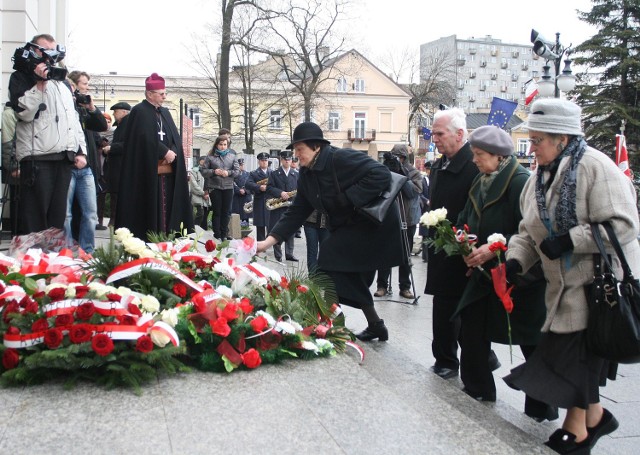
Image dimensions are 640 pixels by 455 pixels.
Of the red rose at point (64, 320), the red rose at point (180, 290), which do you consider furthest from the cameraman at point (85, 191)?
the red rose at point (64, 320)

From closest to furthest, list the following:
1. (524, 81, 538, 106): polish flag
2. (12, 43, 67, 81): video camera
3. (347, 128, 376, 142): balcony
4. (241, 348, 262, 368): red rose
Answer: (241, 348, 262, 368): red rose < (12, 43, 67, 81): video camera < (524, 81, 538, 106): polish flag < (347, 128, 376, 142): balcony

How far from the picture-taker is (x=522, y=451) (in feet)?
11.0

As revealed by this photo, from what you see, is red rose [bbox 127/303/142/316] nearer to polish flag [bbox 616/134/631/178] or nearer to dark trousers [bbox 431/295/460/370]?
dark trousers [bbox 431/295/460/370]

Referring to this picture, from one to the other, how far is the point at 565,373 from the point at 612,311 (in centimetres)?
42

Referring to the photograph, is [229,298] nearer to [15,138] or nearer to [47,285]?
[47,285]

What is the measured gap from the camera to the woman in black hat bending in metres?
5.70

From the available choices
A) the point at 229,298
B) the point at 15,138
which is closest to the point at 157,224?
the point at 15,138

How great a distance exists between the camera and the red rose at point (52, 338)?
3.62 meters

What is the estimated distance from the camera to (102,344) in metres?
3.60

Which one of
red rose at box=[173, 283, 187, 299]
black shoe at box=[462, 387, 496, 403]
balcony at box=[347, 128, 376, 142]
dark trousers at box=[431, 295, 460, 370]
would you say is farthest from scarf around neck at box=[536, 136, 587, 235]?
balcony at box=[347, 128, 376, 142]

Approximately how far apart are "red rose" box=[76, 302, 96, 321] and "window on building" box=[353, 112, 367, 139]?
219 feet

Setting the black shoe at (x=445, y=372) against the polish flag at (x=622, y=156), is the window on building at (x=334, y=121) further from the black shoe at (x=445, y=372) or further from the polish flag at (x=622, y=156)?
the black shoe at (x=445, y=372)

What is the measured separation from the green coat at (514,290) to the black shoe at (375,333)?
1.32 meters

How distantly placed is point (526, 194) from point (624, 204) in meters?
0.70
